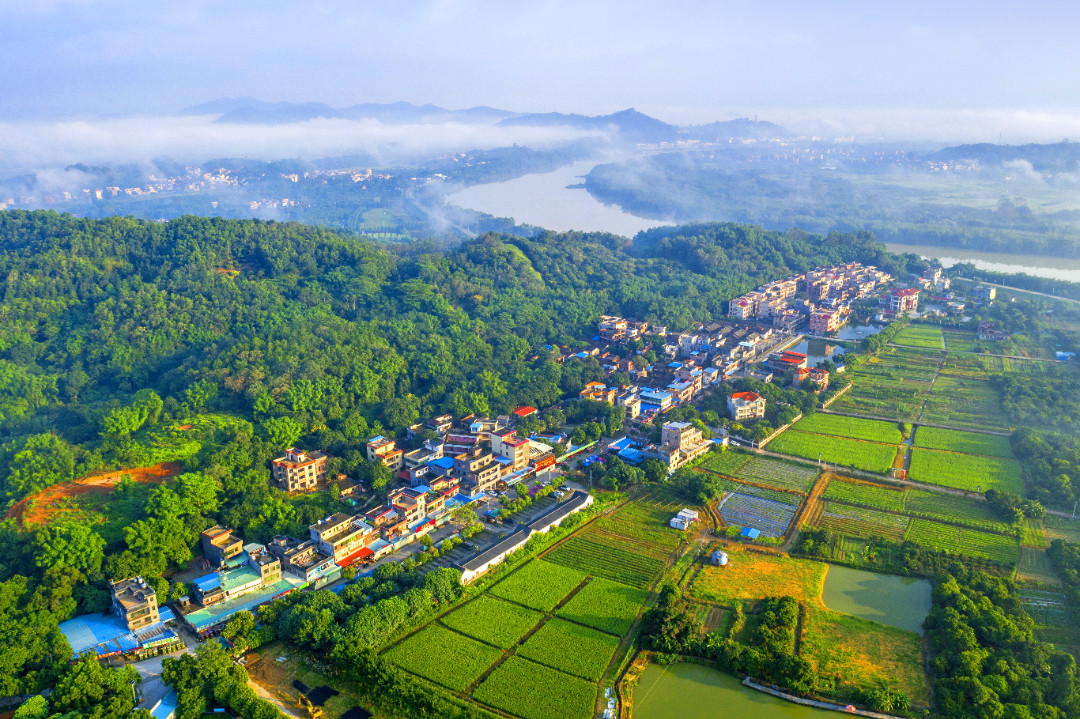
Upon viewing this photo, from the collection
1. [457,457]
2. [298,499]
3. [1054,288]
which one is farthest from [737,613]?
[1054,288]

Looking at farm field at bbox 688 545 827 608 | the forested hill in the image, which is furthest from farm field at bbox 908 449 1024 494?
the forested hill

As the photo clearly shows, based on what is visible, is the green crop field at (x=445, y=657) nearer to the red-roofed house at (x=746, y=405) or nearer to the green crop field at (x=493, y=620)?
the green crop field at (x=493, y=620)

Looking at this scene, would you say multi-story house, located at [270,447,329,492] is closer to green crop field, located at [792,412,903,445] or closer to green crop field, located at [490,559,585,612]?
green crop field, located at [490,559,585,612]

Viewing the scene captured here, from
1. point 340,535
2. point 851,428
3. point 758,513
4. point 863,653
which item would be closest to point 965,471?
point 851,428

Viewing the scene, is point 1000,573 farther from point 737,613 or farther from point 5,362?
point 5,362

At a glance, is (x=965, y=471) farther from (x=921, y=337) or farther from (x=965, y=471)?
(x=921, y=337)
